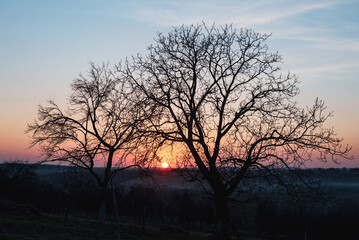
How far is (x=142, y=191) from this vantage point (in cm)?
7281

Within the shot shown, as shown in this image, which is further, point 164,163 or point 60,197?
point 60,197

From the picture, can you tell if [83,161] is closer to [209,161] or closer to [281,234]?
[209,161]

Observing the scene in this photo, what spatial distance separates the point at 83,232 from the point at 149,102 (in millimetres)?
10255

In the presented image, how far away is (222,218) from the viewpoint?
634 inches

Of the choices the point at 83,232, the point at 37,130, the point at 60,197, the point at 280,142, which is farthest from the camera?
the point at 60,197

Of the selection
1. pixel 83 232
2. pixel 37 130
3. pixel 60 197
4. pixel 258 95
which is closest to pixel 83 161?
pixel 37 130

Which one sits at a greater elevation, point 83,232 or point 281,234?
point 83,232

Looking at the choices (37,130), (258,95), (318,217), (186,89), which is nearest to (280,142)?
(258,95)

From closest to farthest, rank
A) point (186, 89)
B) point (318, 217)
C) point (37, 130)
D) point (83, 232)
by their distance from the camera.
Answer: point (186, 89) → point (83, 232) → point (37, 130) → point (318, 217)

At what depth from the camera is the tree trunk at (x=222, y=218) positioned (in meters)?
15.8

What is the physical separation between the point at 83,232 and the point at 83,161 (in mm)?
6631

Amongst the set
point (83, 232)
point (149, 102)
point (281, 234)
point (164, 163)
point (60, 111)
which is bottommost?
point (281, 234)

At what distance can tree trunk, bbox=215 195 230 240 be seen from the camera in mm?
15777

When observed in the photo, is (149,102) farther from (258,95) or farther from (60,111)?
(60,111)
